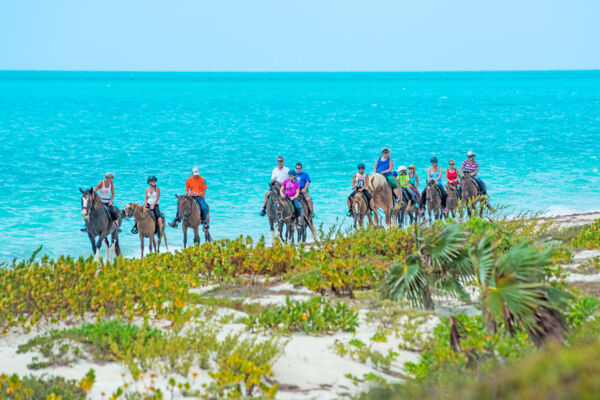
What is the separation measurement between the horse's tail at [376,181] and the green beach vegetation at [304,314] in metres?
7.85

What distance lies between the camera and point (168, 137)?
211 feet

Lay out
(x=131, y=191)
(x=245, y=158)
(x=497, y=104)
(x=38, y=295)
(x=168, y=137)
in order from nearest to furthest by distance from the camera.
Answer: (x=38, y=295) < (x=131, y=191) < (x=245, y=158) < (x=168, y=137) < (x=497, y=104)

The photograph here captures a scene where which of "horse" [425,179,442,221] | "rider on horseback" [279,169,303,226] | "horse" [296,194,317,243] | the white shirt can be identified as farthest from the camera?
"horse" [425,179,442,221]

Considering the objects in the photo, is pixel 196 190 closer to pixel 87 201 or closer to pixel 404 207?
pixel 87 201

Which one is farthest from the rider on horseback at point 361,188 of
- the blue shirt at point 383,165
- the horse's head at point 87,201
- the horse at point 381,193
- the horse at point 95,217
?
the horse's head at point 87,201

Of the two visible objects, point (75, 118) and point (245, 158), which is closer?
point (245, 158)

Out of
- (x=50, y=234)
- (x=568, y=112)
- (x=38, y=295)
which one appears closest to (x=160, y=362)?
(x=38, y=295)

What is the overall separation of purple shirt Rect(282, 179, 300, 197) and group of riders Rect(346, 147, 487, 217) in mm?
2000

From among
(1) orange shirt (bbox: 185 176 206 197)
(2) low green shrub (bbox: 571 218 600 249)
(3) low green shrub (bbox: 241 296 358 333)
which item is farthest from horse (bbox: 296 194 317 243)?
(3) low green shrub (bbox: 241 296 358 333)

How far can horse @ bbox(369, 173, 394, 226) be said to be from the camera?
2006 cm

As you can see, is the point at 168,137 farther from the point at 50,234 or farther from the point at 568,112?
the point at 568,112

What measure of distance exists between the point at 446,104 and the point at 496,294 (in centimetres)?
11065

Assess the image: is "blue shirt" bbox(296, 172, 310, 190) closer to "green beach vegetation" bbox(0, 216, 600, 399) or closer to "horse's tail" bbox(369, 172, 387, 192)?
"horse's tail" bbox(369, 172, 387, 192)

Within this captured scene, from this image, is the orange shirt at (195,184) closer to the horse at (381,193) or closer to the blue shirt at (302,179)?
the blue shirt at (302,179)
